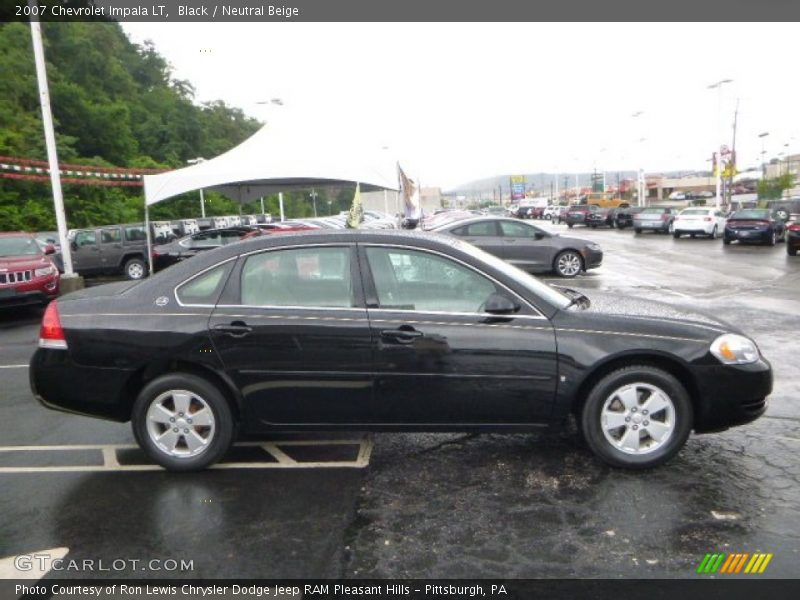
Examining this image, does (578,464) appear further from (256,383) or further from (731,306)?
(731,306)

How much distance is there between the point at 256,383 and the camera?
426 centimetres

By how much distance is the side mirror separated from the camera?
4.16m

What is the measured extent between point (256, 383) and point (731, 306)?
923cm

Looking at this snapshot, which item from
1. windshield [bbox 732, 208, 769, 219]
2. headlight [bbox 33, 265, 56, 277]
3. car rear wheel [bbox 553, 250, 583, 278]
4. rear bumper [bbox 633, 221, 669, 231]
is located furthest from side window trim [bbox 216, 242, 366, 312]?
rear bumper [bbox 633, 221, 669, 231]

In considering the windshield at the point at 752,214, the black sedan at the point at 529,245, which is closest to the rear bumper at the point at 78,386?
the black sedan at the point at 529,245

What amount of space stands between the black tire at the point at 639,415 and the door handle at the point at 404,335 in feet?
3.93

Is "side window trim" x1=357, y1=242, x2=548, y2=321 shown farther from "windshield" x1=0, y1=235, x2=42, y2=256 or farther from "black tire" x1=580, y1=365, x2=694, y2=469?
"windshield" x1=0, y1=235, x2=42, y2=256

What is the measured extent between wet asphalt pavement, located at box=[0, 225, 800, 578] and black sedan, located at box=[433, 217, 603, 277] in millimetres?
9996

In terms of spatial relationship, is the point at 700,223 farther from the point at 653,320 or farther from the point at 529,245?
the point at 653,320

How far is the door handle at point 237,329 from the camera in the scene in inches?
167

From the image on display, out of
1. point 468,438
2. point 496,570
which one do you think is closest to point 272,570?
point 496,570

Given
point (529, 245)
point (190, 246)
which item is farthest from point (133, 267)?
point (529, 245)

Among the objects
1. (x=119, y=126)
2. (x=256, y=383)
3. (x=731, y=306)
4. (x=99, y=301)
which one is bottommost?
(x=731, y=306)

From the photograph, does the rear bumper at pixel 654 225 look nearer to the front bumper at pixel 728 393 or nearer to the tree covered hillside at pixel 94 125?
the tree covered hillside at pixel 94 125
